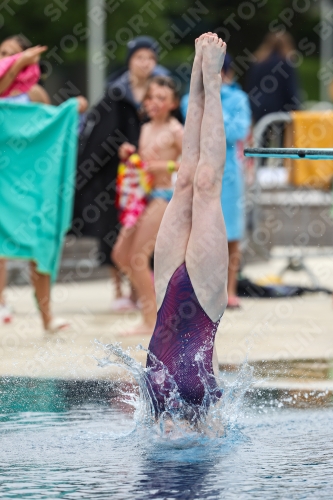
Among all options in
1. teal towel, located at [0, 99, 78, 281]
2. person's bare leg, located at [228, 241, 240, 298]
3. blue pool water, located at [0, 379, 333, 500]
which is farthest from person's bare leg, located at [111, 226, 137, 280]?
blue pool water, located at [0, 379, 333, 500]

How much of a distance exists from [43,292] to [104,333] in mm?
507

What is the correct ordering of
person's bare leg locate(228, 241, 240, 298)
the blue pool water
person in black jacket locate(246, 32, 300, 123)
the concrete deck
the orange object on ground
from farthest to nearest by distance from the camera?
1. person in black jacket locate(246, 32, 300, 123)
2. the orange object on ground
3. person's bare leg locate(228, 241, 240, 298)
4. the concrete deck
5. the blue pool water

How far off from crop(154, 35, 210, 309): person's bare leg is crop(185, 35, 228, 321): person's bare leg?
49 mm

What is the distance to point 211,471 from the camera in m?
3.92

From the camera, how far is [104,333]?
7.77m

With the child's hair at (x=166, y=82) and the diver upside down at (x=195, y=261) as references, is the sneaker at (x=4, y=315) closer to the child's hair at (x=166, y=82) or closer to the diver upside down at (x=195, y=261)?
the child's hair at (x=166, y=82)

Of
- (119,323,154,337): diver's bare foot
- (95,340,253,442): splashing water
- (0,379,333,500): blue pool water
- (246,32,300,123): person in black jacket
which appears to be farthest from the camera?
(246,32,300,123): person in black jacket

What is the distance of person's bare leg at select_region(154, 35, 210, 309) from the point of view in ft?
15.1

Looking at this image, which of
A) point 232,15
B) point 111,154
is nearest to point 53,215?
point 111,154

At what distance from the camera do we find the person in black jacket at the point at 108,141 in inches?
352

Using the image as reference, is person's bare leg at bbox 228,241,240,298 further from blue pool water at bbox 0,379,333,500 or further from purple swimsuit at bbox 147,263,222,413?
purple swimsuit at bbox 147,263,222,413

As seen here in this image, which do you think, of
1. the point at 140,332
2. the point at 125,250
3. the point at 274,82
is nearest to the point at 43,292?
the point at 125,250

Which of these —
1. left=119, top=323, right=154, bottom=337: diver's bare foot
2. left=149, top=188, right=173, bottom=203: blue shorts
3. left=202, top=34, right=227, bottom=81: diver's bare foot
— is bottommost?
left=119, top=323, right=154, bottom=337: diver's bare foot

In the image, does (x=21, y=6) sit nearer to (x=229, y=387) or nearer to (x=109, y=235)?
(x=109, y=235)
